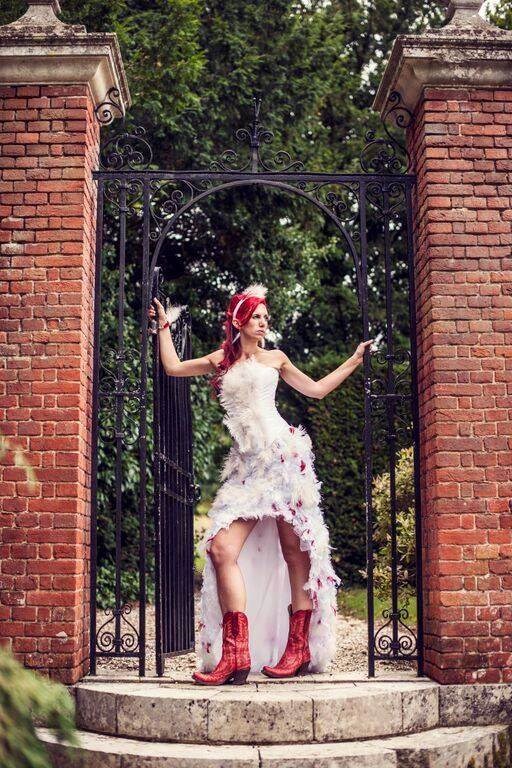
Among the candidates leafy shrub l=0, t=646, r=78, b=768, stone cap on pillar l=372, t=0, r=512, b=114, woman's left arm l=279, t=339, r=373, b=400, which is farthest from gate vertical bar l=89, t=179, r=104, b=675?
leafy shrub l=0, t=646, r=78, b=768

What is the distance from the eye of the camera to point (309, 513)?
547 centimetres

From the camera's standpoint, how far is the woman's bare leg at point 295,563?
5.41 m

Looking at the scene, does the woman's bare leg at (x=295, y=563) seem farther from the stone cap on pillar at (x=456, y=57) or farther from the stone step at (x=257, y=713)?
the stone cap on pillar at (x=456, y=57)

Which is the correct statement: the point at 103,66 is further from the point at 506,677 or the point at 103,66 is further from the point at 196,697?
the point at 506,677

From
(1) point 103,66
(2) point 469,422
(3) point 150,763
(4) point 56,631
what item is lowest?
(3) point 150,763

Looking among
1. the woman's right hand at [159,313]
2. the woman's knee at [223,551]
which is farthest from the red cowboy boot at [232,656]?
the woman's right hand at [159,313]

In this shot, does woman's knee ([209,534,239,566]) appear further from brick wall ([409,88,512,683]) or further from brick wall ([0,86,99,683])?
brick wall ([409,88,512,683])

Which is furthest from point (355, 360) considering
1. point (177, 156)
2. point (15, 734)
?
point (177, 156)

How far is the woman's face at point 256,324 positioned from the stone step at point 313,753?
2315 mm

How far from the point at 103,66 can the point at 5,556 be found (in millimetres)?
2869

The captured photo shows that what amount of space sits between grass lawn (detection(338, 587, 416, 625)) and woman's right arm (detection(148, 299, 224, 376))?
4.53 m

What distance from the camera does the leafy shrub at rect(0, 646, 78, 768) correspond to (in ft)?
7.51

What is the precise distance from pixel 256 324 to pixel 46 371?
4.14 feet

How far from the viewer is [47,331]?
518cm
